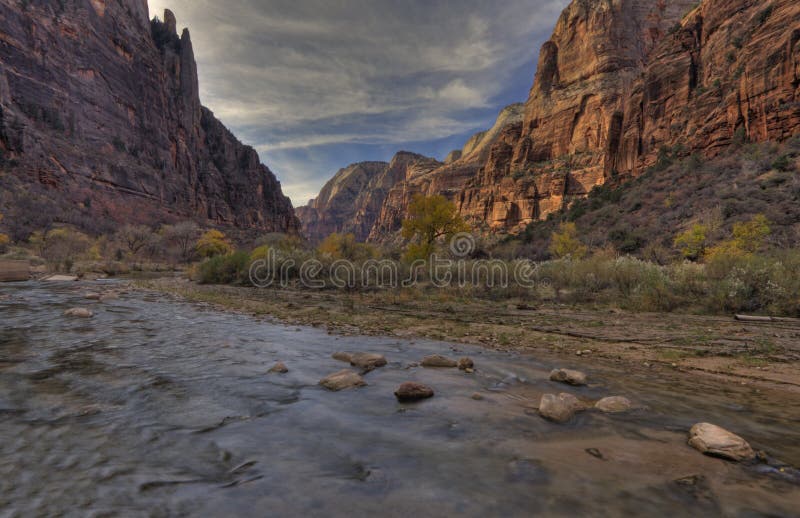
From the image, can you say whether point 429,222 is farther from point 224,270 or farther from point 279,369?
point 279,369

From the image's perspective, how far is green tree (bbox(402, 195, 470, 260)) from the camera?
26656 mm

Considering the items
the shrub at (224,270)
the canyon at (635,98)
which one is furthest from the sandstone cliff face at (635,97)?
the shrub at (224,270)

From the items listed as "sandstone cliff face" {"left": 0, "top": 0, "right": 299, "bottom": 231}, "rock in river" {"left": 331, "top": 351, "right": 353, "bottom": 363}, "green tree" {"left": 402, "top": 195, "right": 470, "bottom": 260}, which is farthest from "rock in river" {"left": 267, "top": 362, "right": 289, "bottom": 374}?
"sandstone cliff face" {"left": 0, "top": 0, "right": 299, "bottom": 231}

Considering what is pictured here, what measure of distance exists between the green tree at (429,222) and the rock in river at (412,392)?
71.5 feet

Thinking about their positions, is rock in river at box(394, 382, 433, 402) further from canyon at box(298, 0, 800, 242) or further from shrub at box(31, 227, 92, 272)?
canyon at box(298, 0, 800, 242)

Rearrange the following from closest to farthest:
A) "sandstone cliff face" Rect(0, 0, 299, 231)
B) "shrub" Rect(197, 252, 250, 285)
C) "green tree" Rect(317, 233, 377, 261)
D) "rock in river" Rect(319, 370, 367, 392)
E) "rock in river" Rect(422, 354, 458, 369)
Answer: "rock in river" Rect(319, 370, 367, 392), "rock in river" Rect(422, 354, 458, 369), "shrub" Rect(197, 252, 250, 285), "green tree" Rect(317, 233, 377, 261), "sandstone cliff face" Rect(0, 0, 299, 231)

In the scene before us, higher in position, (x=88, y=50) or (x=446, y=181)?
(x=88, y=50)

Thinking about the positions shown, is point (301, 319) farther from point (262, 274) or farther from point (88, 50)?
point (88, 50)

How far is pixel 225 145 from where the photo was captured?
5536 inches

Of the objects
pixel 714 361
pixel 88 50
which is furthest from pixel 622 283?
pixel 88 50

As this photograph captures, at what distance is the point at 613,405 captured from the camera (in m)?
3.98

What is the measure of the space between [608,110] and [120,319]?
9408 centimetres

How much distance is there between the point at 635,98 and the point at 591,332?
7386 centimetres

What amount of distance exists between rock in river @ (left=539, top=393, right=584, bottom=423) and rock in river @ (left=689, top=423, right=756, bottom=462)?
101 centimetres
